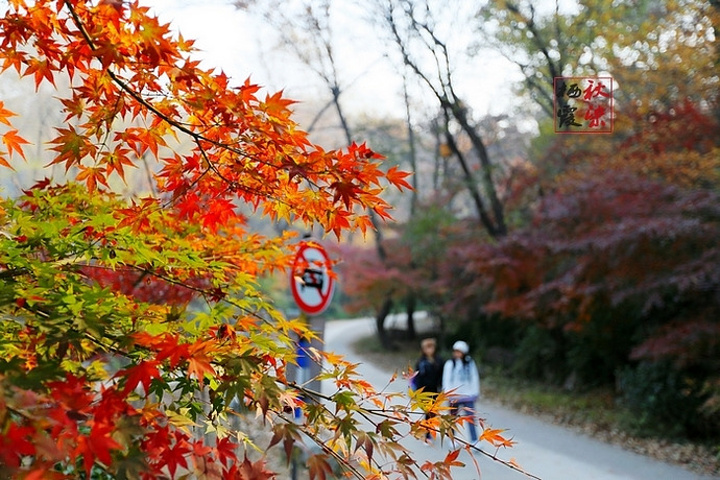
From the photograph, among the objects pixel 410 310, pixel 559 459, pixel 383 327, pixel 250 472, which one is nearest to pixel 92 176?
pixel 250 472

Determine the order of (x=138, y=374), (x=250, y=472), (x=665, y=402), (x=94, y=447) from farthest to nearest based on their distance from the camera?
(x=665, y=402) < (x=250, y=472) < (x=138, y=374) < (x=94, y=447)

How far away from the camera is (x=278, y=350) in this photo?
1911 mm

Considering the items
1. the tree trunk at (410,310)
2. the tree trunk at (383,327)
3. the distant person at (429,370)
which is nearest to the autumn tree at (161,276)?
the distant person at (429,370)

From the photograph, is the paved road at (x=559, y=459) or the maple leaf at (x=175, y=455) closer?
the maple leaf at (x=175, y=455)

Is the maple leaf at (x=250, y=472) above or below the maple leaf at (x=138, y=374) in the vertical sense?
below

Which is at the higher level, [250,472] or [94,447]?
[94,447]

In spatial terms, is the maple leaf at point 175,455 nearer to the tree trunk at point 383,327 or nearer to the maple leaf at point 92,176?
the maple leaf at point 92,176

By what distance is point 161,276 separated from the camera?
2357mm

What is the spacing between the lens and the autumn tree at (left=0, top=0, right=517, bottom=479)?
1471mm

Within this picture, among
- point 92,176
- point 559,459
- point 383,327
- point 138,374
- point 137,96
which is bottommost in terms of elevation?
point 559,459

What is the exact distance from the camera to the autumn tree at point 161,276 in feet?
4.83

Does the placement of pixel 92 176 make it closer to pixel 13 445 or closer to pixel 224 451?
pixel 224 451

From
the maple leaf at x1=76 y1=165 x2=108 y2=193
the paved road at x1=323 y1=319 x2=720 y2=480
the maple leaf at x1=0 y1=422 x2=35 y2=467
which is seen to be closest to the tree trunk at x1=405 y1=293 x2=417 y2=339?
the paved road at x1=323 y1=319 x2=720 y2=480

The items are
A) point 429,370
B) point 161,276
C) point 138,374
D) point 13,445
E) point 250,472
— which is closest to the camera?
point 13,445
